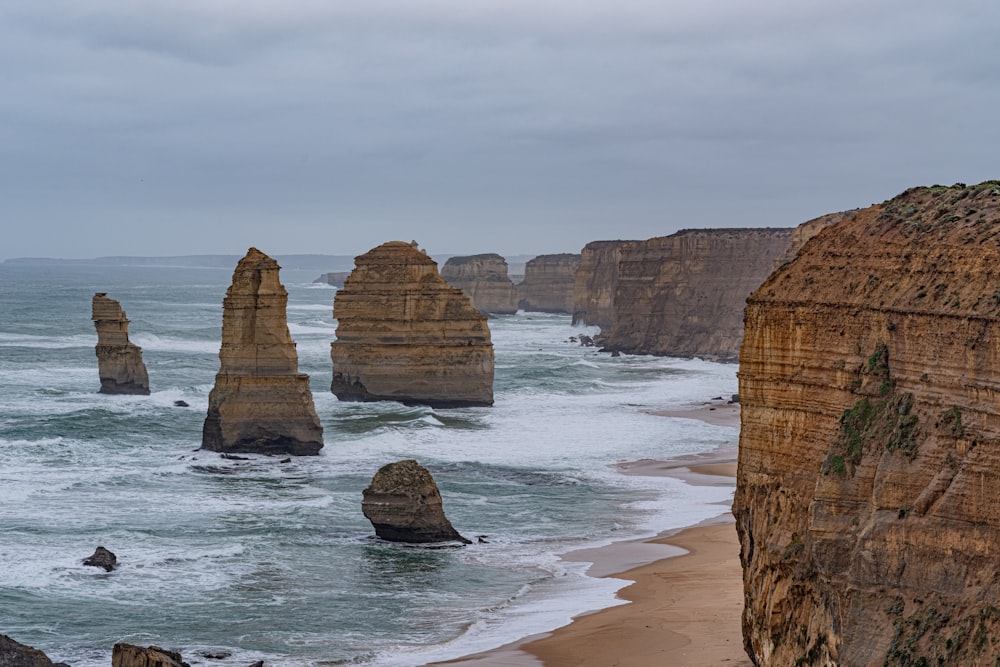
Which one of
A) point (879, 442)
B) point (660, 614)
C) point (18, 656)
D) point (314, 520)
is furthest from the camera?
point (314, 520)

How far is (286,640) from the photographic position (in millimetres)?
23312

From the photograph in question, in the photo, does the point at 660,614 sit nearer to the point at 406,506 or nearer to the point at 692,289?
the point at 406,506

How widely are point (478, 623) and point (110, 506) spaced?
13.7m

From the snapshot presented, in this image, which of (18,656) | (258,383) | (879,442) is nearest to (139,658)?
(18,656)

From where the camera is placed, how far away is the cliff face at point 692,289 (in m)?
93.8

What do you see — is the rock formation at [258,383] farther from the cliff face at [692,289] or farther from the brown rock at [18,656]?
the cliff face at [692,289]

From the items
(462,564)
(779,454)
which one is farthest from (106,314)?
(779,454)

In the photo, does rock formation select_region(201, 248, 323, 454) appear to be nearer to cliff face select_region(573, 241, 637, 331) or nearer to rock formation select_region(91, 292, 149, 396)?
rock formation select_region(91, 292, 149, 396)

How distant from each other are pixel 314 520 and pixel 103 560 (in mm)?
6590

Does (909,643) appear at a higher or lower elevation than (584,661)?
higher

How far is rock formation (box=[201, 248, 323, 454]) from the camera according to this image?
42.0 metres

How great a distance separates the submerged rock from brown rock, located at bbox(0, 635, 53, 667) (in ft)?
30.8

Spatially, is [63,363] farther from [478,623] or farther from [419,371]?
[478,623]

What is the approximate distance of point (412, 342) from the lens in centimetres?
5731
